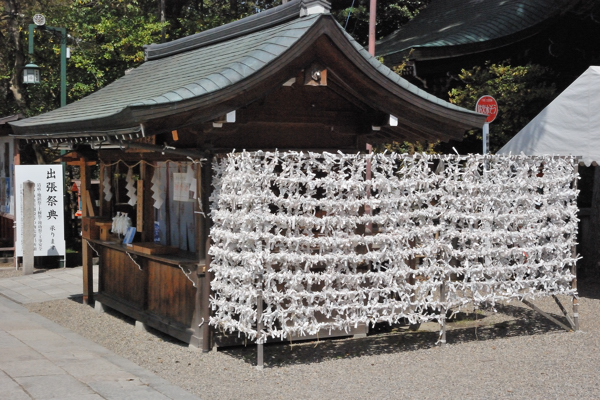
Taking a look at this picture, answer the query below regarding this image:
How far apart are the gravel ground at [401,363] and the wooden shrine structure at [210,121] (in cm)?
49

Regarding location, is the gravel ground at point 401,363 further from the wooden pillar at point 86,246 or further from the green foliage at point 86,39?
the green foliage at point 86,39

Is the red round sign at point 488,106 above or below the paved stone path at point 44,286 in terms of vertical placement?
above

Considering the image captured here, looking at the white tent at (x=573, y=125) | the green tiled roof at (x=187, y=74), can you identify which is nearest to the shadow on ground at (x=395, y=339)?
the white tent at (x=573, y=125)

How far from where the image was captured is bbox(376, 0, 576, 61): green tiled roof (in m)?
16.0

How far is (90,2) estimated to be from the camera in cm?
2145

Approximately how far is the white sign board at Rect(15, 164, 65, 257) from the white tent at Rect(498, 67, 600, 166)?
970 cm

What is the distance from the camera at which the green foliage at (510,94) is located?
1428 centimetres

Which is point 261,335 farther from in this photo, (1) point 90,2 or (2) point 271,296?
(1) point 90,2

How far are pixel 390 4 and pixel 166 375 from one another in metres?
22.6

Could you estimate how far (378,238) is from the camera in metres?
7.80

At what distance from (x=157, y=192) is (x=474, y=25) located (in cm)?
1118

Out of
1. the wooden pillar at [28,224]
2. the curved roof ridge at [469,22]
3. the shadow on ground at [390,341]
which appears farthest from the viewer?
the curved roof ridge at [469,22]

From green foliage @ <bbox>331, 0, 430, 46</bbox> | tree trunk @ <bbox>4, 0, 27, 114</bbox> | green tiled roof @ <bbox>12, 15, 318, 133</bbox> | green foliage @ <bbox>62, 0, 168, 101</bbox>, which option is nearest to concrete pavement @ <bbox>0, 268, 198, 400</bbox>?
green tiled roof @ <bbox>12, 15, 318, 133</bbox>

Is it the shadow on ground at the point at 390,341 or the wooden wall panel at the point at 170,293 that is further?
the wooden wall panel at the point at 170,293
